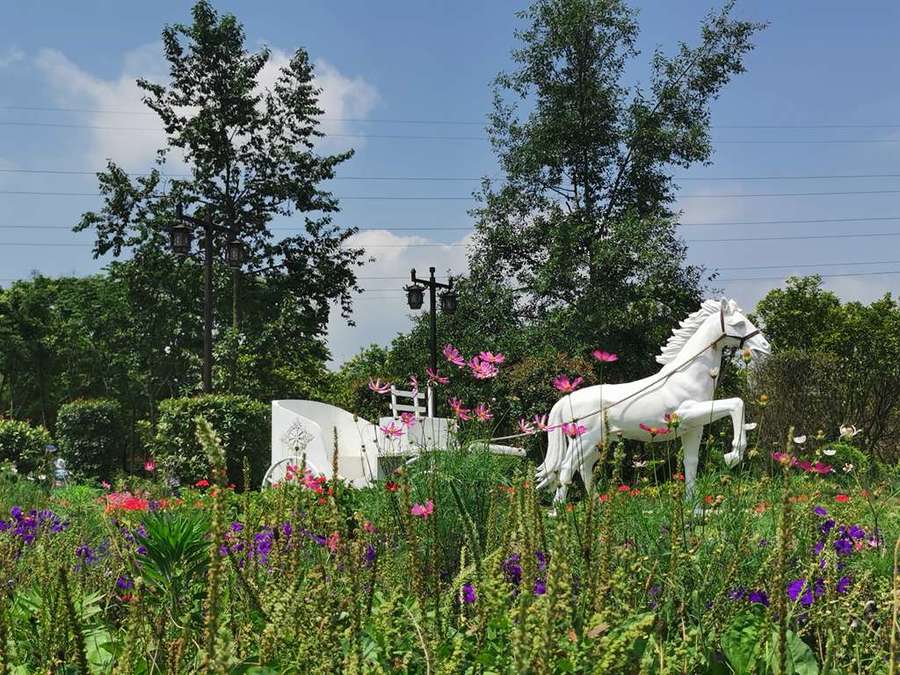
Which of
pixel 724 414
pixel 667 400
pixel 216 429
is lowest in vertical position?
→ pixel 724 414

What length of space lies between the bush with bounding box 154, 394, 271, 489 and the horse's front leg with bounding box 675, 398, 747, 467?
30.2 feet

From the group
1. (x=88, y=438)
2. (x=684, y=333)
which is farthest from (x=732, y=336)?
(x=88, y=438)

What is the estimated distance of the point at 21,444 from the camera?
59.5 ft

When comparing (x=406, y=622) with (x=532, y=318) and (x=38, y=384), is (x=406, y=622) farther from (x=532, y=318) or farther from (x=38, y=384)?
(x=38, y=384)

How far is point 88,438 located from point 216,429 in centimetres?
651

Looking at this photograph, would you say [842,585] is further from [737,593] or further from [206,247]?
[206,247]

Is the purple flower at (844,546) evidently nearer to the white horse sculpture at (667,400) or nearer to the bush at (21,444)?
the white horse sculpture at (667,400)

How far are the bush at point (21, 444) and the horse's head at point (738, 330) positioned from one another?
14362 mm

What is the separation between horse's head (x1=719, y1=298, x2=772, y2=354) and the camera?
7.87m

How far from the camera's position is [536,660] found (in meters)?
1.06

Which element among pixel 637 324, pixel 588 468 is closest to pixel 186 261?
pixel 637 324

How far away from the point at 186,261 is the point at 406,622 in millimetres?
26898

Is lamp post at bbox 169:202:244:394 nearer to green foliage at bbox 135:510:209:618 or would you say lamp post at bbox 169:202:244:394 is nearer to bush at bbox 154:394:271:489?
bush at bbox 154:394:271:489

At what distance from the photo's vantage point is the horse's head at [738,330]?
7.87m
